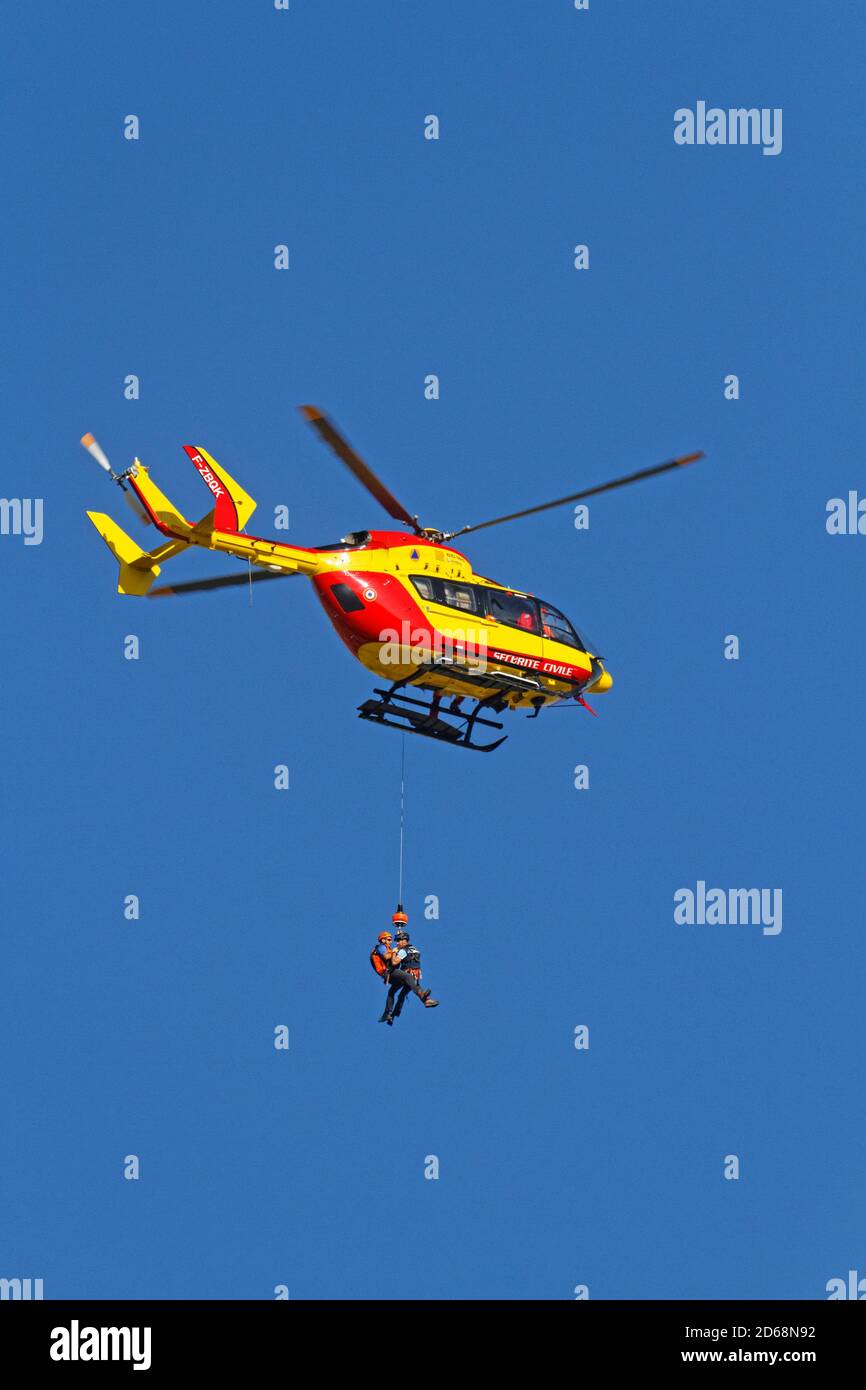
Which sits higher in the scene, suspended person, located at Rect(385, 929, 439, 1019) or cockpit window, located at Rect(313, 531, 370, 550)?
cockpit window, located at Rect(313, 531, 370, 550)

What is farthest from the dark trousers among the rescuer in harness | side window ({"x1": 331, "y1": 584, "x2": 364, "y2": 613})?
side window ({"x1": 331, "y1": 584, "x2": 364, "y2": 613})

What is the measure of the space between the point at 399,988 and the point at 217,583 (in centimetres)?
603

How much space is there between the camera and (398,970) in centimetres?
3853

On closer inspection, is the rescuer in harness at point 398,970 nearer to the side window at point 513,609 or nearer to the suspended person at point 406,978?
the suspended person at point 406,978

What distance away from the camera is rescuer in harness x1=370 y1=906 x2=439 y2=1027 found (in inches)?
1515

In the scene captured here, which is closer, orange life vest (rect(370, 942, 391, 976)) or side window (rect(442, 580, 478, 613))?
orange life vest (rect(370, 942, 391, 976))

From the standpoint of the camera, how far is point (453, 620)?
39688mm

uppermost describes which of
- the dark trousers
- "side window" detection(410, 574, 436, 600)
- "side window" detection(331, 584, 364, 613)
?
"side window" detection(410, 574, 436, 600)

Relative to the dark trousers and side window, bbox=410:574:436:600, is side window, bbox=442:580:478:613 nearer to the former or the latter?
side window, bbox=410:574:436:600

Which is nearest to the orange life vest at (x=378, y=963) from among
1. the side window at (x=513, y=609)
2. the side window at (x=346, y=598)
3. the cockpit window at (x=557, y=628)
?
the side window at (x=346, y=598)

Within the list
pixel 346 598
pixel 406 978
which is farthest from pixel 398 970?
pixel 346 598

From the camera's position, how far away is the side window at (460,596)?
131ft

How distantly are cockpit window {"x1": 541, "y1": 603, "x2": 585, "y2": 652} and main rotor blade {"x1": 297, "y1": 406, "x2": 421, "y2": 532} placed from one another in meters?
2.28
